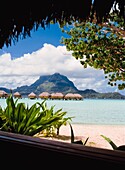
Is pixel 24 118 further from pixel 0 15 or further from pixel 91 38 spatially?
pixel 91 38

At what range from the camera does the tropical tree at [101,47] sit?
631cm

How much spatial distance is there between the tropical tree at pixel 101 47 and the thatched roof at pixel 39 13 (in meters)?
4.04

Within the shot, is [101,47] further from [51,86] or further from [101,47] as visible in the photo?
[51,86]

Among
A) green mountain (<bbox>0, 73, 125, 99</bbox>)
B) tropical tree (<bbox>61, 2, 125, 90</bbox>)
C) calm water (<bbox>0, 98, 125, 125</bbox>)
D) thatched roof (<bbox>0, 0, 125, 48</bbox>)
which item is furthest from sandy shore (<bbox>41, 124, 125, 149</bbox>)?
green mountain (<bbox>0, 73, 125, 99</bbox>)

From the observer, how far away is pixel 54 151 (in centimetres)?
85

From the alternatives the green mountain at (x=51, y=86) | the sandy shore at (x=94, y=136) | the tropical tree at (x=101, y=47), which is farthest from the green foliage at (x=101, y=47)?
the green mountain at (x=51, y=86)

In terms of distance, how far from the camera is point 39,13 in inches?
71.5

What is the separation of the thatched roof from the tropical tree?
4.04m

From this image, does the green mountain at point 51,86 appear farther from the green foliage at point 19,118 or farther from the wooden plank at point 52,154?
the wooden plank at point 52,154

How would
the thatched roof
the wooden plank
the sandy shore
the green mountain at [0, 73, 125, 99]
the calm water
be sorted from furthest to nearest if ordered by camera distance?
the green mountain at [0, 73, 125, 99] → the calm water → the sandy shore → the thatched roof → the wooden plank

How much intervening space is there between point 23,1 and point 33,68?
101m

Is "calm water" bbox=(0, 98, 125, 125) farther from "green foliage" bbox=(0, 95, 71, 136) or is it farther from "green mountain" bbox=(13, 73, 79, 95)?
"green mountain" bbox=(13, 73, 79, 95)

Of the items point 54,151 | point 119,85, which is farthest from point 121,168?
point 119,85

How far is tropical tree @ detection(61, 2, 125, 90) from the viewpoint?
249 inches
